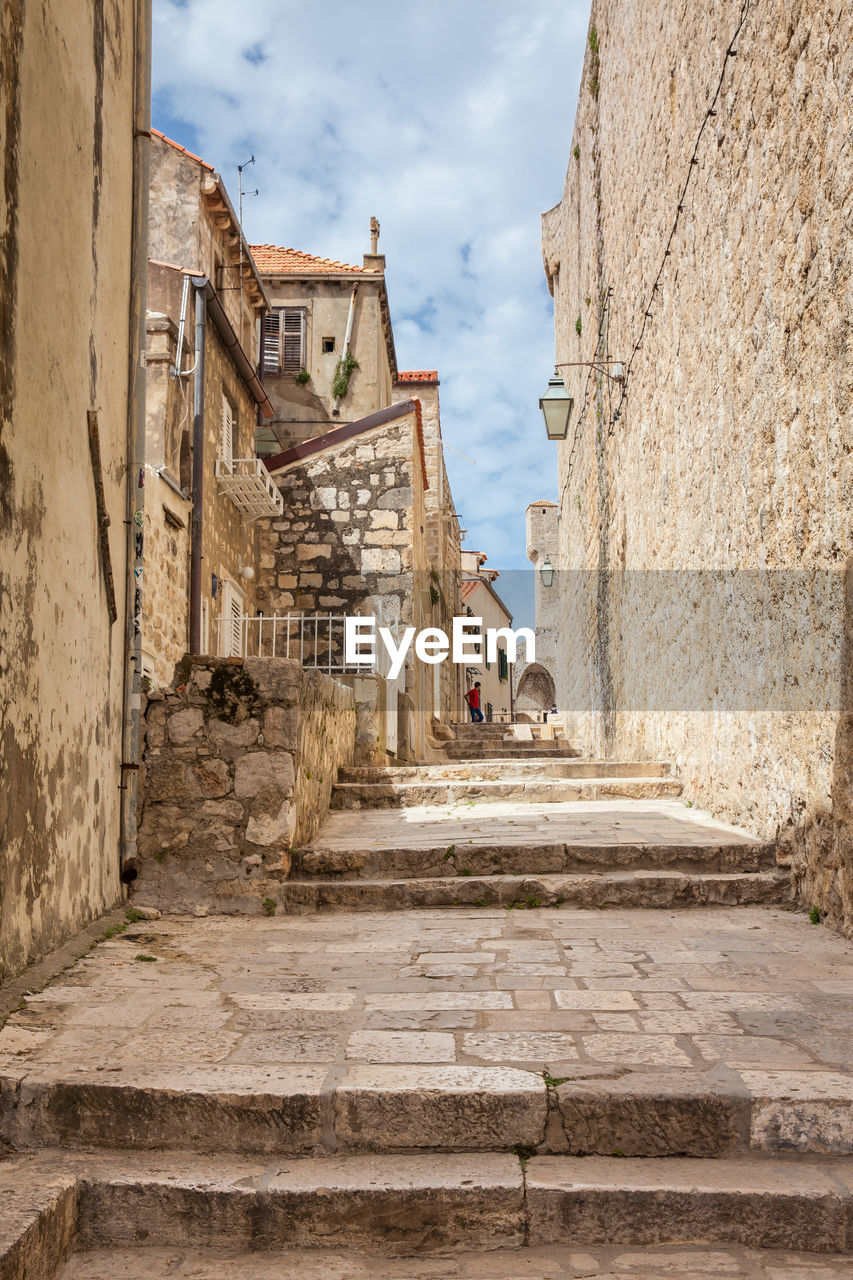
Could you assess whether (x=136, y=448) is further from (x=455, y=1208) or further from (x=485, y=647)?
(x=485, y=647)

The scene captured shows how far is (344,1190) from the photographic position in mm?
2162

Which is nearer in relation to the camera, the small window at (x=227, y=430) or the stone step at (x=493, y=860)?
the stone step at (x=493, y=860)

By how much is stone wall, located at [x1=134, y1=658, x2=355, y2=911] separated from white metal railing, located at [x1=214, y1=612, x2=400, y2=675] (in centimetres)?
724

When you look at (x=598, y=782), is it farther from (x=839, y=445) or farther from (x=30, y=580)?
(x=30, y=580)

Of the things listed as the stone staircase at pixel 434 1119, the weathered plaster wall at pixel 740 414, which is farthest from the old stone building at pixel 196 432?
the stone staircase at pixel 434 1119

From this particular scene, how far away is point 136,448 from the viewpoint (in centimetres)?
460

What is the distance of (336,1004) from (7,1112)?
3.19ft

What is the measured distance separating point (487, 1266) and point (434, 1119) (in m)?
0.35

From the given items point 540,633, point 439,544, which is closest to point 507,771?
point 439,544

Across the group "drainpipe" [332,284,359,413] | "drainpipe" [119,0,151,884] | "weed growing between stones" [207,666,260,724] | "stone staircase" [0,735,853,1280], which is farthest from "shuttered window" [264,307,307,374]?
"stone staircase" [0,735,853,1280]

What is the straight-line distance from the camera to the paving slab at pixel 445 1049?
231 cm

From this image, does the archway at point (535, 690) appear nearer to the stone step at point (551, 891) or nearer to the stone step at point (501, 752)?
the stone step at point (501, 752)

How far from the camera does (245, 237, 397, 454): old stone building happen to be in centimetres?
1814

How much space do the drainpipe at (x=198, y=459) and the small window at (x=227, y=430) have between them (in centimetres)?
100
